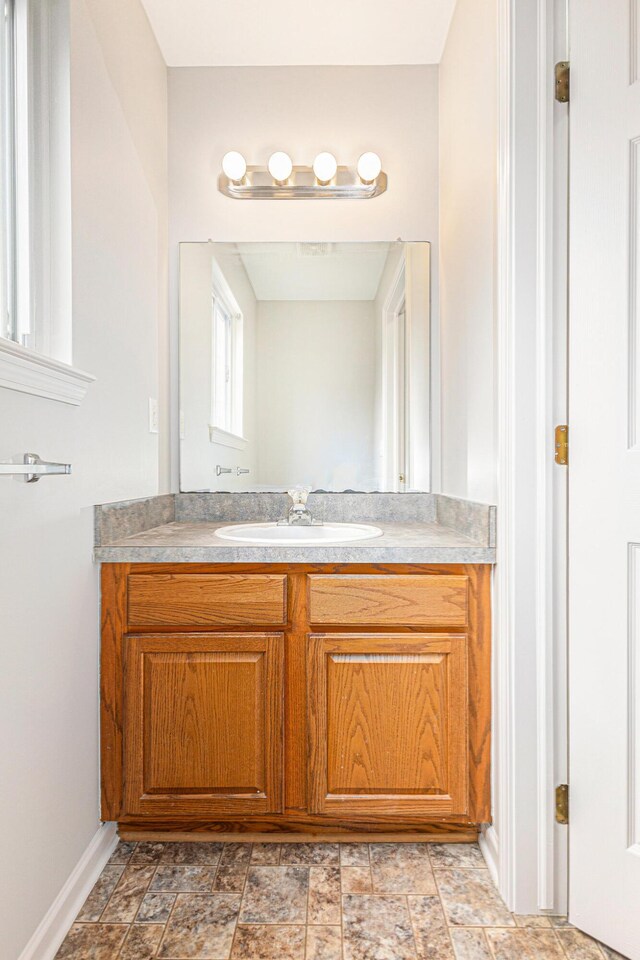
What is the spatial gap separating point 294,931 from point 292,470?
134 centimetres

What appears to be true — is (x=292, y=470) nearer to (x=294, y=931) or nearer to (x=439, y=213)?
(x=439, y=213)

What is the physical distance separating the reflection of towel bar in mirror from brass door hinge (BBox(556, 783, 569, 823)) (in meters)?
1.25

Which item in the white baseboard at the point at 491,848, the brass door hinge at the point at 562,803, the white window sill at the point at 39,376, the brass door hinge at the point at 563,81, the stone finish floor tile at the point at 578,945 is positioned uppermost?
the brass door hinge at the point at 563,81

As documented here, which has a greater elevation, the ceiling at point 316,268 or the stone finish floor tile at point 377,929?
the ceiling at point 316,268

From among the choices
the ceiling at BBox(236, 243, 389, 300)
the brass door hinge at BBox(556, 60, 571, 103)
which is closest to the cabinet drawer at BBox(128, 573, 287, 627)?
the ceiling at BBox(236, 243, 389, 300)

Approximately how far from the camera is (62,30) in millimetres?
1354

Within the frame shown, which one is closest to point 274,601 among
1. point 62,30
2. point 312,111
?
point 62,30

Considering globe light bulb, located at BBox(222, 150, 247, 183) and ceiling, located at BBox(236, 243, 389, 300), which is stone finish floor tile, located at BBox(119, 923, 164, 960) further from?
globe light bulb, located at BBox(222, 150, 247, 183)

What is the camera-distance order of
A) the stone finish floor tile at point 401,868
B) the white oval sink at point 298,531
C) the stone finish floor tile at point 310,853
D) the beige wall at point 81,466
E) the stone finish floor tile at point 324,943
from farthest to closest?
the white oval sink at point 298,531 < the stone finish floor tile at point 310,853 < the stone finish floor tile at point 401,868 < the stone finish floor tile at point 324,943 < the beige wall at point 81,466

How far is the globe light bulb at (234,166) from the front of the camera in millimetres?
2102

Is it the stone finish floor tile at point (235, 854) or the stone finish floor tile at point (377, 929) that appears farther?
the stone finish floor tile at point (235, 854)

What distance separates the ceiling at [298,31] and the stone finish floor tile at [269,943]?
2.52 m

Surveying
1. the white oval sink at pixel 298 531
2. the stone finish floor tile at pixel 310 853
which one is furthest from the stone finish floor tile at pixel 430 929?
the white oval sink at pixel 298 531

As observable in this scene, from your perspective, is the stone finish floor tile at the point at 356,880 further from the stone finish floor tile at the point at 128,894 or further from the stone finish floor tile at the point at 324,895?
the stone finish floor tile at the point at 128,894
